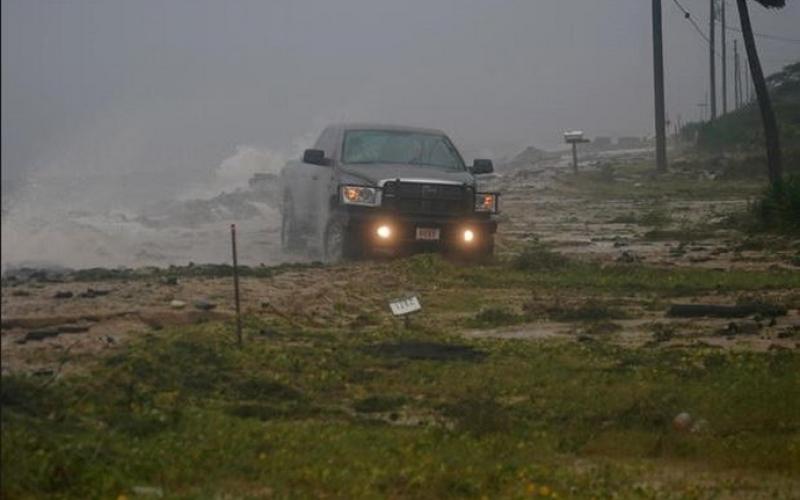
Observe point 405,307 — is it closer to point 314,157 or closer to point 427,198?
point 427,198

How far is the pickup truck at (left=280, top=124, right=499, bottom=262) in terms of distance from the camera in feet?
48.0

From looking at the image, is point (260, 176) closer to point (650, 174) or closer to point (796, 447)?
point (650, 174)

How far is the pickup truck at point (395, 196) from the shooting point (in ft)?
48.0

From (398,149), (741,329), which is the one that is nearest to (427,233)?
(398,149)

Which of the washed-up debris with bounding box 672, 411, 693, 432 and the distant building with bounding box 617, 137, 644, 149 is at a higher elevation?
the distant building with bounding box 617, 137, 644, 149

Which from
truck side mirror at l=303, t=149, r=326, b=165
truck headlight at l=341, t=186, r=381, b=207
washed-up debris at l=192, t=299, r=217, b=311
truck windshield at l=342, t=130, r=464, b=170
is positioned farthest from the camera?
truck windshield at l=342, t=130, r=464, b=170

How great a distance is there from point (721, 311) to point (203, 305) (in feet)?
15.7

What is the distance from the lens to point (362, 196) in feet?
47.9

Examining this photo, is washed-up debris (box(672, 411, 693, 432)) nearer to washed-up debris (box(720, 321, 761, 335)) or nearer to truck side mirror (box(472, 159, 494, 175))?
washed-up debris (box(720, 321, 761, 335))

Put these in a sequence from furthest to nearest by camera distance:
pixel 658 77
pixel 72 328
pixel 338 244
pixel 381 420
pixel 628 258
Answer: pixel 658 77, pixel 628 258, pixel 338 244, pixel 72 328, pixel 381 420

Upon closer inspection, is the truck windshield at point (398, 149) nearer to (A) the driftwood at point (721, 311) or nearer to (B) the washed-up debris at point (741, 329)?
(A) the driftwood at point (721, 311)

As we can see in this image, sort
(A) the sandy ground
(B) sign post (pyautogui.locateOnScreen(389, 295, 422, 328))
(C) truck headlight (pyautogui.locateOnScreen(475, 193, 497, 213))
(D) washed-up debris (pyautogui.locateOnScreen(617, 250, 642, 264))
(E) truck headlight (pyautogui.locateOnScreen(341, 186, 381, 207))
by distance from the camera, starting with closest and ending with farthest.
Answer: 1. (A) the sandy ground
2. (B) sign post (pyautogui.locateOnScreen(389, 295, 422, 328))
3. (E) truck headlight (pyautogui.locateOnScreen(341, 186, 381, 207))
4. (C) truck headlight (pyautogui.locateOnScreen(475, 193, 497, 213))
5. (D) washed-up debris (pyautogui.locateOnScreen(617, 250, 642, 264))

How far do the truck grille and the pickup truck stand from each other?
12 millimetres

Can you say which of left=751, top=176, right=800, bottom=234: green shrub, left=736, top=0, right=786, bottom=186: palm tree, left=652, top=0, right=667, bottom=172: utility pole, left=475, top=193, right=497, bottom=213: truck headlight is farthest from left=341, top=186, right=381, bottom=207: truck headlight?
left=652, top=0, right=667, bottom=172: utility pole
